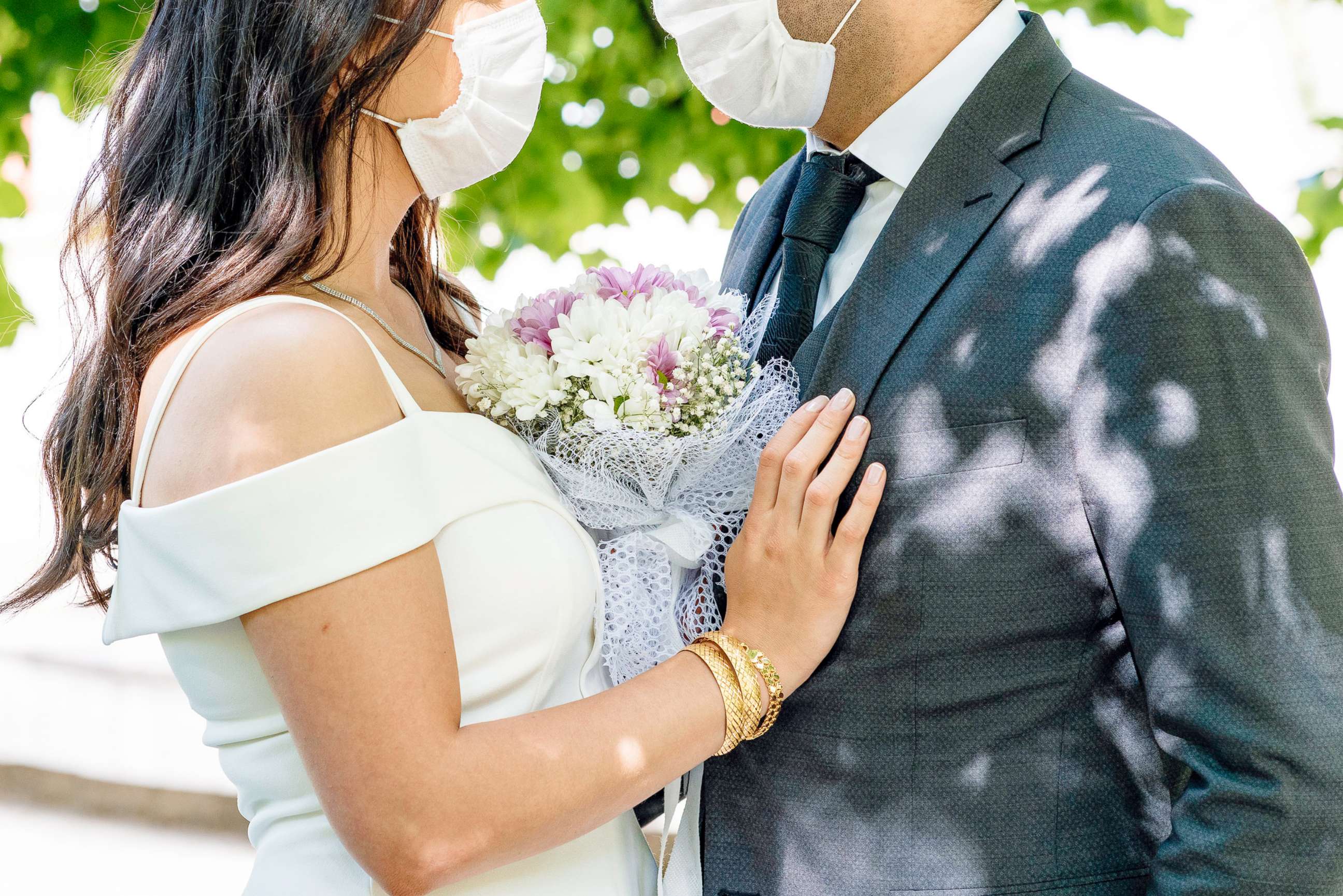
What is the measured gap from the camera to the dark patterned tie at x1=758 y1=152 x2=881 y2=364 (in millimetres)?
2121

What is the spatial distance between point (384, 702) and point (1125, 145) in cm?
147

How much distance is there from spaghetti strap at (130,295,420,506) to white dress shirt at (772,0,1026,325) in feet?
2.80

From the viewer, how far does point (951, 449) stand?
175 centimetres

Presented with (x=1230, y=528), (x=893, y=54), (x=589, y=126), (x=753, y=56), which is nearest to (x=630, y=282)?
(x=753, y=56)

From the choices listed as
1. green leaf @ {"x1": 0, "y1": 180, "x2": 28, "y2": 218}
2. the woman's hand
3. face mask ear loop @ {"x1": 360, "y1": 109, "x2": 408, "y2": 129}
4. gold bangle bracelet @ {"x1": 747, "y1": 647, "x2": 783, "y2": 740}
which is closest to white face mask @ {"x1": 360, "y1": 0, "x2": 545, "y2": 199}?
face mask ear loop @ {"x1": 360, "y1": 109, "x2": 408, "y2": 129}

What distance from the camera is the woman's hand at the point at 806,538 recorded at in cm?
177

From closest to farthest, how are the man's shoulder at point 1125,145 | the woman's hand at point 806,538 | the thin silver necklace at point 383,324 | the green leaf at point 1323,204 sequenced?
the man's shoulder at point 1125,145 < the woman's hand at point 806,538 < the thin silver necklace at point 383,324 < the green leaf at point 1323,204

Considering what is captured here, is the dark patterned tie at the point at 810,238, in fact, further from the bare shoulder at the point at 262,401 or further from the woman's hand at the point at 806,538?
the bare shoulder at the point at 262,401

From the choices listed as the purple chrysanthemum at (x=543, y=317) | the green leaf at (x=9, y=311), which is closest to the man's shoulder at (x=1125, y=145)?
the purple chrysanthemum at (x=543, y=317)

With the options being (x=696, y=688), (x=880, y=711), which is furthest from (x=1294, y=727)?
(x=696, y=688)

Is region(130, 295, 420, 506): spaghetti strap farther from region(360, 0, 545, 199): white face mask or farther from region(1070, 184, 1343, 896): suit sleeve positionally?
region(1070, 184, 1343, 896): suit sleeve

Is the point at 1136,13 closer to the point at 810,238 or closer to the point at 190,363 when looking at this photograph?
the point at 810,238

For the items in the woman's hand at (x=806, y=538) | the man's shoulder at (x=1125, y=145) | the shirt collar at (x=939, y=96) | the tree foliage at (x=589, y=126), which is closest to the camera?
the man's shoulder at (x=1125, y=145)

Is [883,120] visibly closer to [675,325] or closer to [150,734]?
[675,325]
